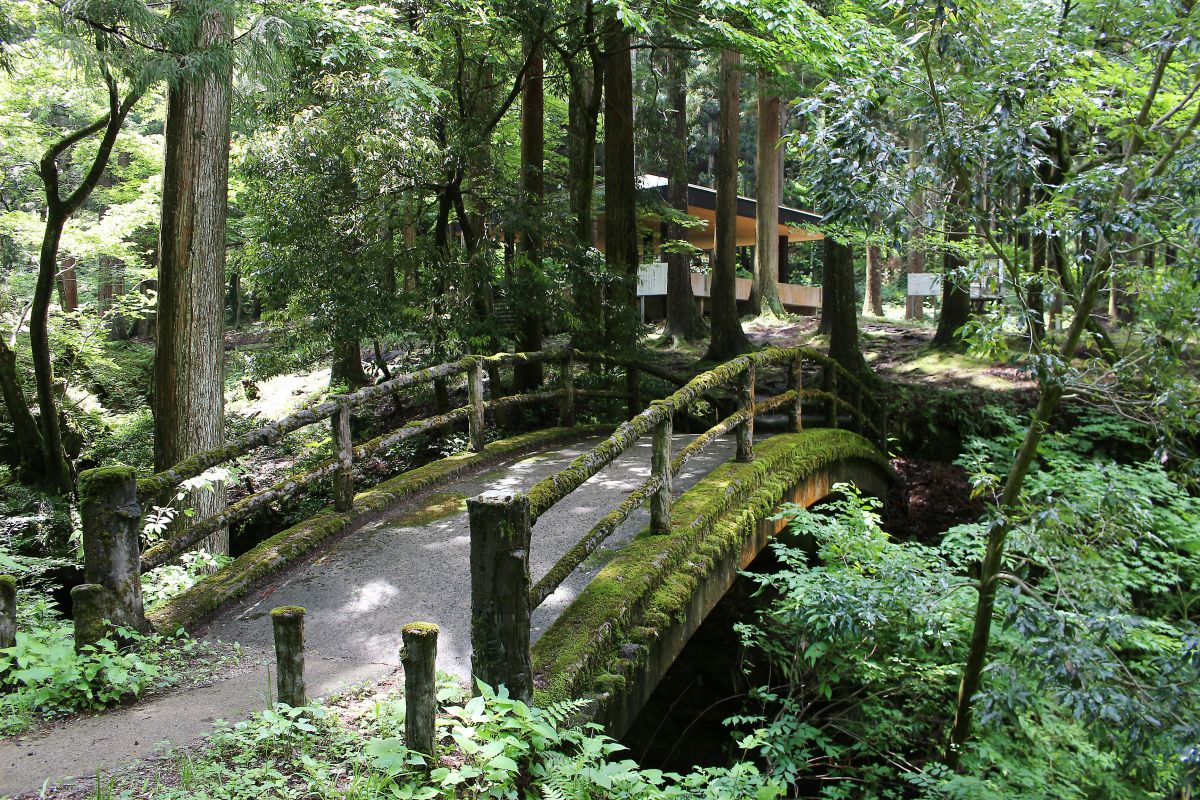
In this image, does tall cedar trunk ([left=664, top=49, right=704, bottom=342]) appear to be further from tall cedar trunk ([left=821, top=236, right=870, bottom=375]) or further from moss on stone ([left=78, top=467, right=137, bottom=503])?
moss on stone ([left=78, top=467, right=137, bottom=503])

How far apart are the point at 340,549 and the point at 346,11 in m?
5.63

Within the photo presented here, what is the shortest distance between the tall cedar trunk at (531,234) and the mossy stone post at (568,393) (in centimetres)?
126

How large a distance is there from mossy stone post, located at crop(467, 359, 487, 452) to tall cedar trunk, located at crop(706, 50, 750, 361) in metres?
7.95

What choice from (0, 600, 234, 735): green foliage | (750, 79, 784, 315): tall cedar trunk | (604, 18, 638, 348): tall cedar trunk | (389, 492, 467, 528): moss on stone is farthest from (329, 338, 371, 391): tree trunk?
(750, 79, 784, 315): tall cedar trunk

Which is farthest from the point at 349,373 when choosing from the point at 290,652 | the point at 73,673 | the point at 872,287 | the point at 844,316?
the point at 872,287

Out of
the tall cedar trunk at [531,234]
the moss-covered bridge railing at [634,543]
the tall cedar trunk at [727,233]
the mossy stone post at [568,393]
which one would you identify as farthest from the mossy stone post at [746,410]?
the tall cedar trunk at [727,233]

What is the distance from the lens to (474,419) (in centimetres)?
820

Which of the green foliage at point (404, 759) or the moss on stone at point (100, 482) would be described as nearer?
the green foliage at point (404, 759)

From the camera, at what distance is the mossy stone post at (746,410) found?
24.0 feet

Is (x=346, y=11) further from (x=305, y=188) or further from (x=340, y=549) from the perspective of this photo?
(x=340, y=549)

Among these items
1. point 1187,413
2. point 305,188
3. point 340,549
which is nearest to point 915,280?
point 305,188

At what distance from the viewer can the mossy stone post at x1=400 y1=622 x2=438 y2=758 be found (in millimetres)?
3018

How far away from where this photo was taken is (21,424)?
12.5 meters

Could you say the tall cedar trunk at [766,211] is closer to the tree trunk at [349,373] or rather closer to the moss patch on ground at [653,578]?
the tree trunk at [349,373]
